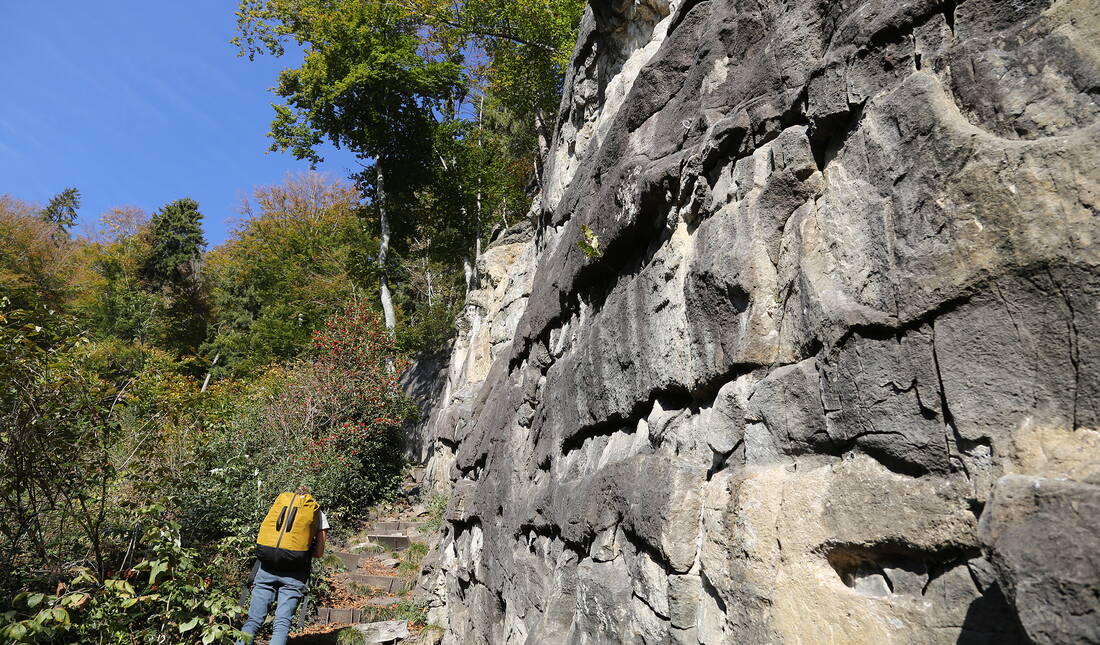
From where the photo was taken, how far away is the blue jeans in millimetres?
5824

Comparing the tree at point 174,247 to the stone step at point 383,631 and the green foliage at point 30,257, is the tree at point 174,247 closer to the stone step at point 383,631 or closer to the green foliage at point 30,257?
the green foliage at point 30,257

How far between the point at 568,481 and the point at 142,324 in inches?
1190

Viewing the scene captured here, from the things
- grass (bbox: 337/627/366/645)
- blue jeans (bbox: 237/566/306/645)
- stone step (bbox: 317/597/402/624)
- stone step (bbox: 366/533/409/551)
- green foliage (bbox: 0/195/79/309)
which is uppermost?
green foliage (bbox: 0/195/79/309)

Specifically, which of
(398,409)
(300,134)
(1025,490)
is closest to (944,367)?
(1025,490)

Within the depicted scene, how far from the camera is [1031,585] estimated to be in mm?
1781

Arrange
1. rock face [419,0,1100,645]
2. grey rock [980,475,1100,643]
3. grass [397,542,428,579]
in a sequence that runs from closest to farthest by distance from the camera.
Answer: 1. grey rock [980,475,1100,643]
2. rock face [419,0,1100,645]
3. grass [397,542,428,579]

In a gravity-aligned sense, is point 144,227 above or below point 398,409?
above

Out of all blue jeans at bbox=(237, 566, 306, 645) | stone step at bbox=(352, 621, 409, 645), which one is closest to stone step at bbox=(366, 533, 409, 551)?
stone step at bbox=(352, 621, 409, 645)

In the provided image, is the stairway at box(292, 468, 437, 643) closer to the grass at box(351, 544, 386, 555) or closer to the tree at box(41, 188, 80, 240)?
the grass at box(351, 544, 386, 555)

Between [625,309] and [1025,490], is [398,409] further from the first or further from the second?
[1025,490]

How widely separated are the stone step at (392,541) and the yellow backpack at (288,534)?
21.8 ft

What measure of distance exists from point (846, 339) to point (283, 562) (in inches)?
208

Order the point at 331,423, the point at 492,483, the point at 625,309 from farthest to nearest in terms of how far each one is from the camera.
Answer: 1. the point at 331,423
2. the point at 492,483
3. the point at 625,309

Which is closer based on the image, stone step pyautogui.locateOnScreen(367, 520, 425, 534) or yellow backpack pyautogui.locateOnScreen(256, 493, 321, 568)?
yellow backpack pyautogui.locateOnScreen(256, 493, 321, 568)
